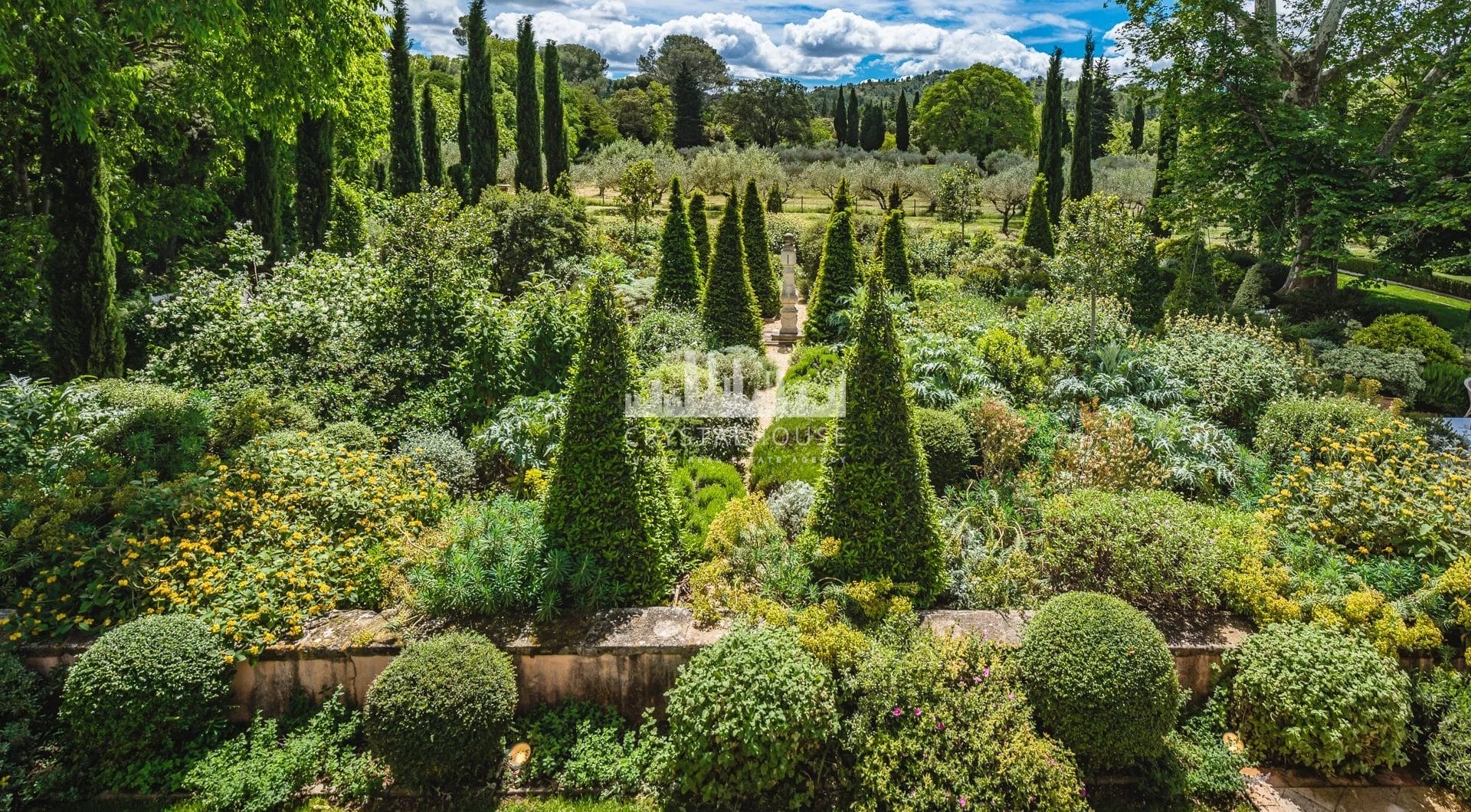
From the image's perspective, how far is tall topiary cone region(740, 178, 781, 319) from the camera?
14328 mm

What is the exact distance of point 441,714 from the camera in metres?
3.83

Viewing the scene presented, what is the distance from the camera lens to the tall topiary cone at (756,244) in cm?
1433

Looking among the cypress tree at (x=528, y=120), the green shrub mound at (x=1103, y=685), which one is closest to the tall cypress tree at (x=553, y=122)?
the cypress tree at (x=528, y=120)

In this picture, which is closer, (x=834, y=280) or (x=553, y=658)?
(x=553, y=658)

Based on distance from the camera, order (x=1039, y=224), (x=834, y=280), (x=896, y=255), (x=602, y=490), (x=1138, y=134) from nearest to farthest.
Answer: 1. (x=602, y=490)
2. (x=834, y=280)
3. (x=896, y=255)
4. (x=1039, y=224)
5. (x=1138, y=134)

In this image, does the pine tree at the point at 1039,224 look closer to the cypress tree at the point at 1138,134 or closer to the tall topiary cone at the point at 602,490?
the tall topiary cone at the point at 602,490

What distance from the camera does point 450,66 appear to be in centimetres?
5525

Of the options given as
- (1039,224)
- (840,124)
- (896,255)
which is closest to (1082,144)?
(1039,224)

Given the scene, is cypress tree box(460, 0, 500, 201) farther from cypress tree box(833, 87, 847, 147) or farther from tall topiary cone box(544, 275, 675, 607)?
cypress tree box(833, 87, 847, 147)

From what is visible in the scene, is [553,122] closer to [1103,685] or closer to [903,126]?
[903,126]

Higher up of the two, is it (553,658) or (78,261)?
(78,261)

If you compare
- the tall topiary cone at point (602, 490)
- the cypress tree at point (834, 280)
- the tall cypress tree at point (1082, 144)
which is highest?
the tall cypress tree at point (1082, 144)

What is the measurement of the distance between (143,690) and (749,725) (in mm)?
3625

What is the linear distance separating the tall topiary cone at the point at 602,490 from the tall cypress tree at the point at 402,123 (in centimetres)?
2179
